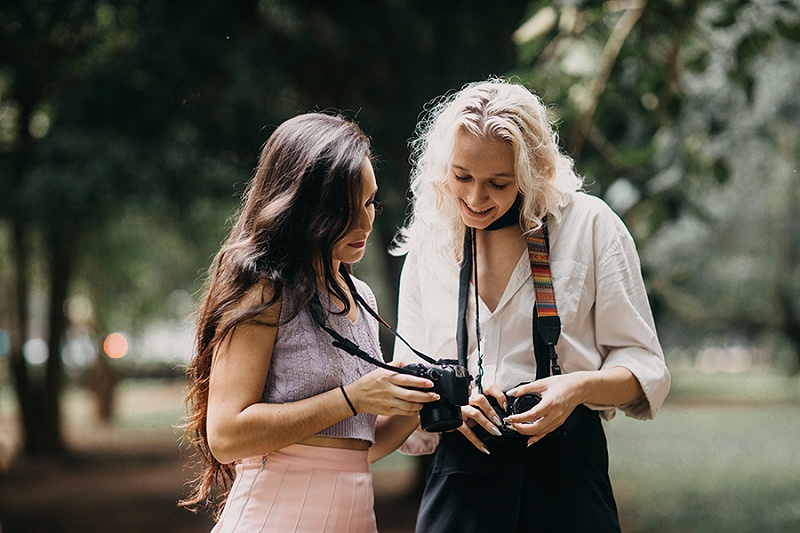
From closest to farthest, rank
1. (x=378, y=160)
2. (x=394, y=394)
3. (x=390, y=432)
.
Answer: (x=394, y=394), (x=390, y=432), (x=378, y=160)

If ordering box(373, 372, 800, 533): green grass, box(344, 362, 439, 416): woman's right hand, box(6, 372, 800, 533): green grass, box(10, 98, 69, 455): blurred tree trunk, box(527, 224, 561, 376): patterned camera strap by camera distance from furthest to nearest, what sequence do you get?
box(10, 98, 69, 455): blurred tree trunk → box(6, 372, 800, 533): green grass → box(373, 372, 800, 533): green grass → box(527, 224, 561, 376): patterned camera strap → box(344, 362, 439, 416): woman's right hand

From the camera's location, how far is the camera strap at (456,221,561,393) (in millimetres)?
2561

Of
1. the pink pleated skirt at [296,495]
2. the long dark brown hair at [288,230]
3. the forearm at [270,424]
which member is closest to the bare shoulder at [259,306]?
the long dark brown hair at [288,230]

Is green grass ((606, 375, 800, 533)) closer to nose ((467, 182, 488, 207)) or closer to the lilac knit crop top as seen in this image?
nose ((467, 182, 488, 207))

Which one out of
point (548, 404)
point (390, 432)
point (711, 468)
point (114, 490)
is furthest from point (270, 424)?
point (711, 468)

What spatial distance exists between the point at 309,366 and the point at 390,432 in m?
0.46

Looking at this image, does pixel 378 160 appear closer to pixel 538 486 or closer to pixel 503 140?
pixel 503 140

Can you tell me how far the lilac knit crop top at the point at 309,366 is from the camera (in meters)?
2.42

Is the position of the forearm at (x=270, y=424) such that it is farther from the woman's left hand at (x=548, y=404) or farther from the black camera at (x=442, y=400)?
the woman's left hand at (x=548, y=404)

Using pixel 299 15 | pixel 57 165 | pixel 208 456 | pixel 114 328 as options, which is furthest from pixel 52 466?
pixel 208 456

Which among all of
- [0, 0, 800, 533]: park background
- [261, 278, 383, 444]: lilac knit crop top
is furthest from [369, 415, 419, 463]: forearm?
[0, 0, 800, 533]: park background

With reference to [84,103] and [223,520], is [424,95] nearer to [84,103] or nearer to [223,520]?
[84,103]

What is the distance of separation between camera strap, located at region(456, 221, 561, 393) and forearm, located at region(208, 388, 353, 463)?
453 millimetres

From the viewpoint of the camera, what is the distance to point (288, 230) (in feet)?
7.99
